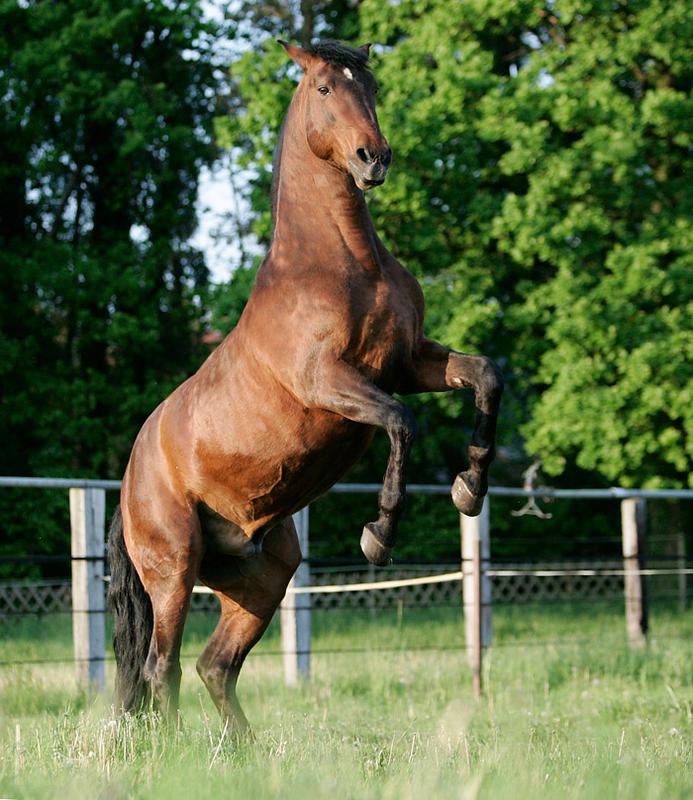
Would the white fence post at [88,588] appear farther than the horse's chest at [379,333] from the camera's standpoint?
Yes

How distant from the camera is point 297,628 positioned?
8734 mm

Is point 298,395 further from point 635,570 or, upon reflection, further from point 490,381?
point 635,570

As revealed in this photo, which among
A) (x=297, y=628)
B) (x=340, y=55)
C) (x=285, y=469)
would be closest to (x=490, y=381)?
(x=285, y=469)

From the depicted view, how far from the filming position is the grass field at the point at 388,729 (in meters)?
3.13

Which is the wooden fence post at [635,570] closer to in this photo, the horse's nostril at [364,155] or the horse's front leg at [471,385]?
the horse's front leg at [471,385]

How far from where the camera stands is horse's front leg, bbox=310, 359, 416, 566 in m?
3.90

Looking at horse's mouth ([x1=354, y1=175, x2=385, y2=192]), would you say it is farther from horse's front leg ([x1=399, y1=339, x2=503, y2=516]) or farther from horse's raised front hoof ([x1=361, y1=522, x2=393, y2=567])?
horse's raised front hoof ([x1=361, y1=522, x2=393, y2=567])

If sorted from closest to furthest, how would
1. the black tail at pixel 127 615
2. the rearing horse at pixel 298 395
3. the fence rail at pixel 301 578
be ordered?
the rearing horse at pixel 298 395
the black tail at pixel 127 615
the fence rail at pixel 301 578

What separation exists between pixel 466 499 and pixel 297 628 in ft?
16.1

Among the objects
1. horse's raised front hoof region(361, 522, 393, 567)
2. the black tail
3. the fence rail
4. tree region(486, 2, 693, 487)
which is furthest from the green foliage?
horse's raised front hoof region(361, 522, 393, 567)

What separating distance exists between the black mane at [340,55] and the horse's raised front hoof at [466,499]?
1713 mm

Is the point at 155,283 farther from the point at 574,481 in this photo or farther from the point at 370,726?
the point at 370,726

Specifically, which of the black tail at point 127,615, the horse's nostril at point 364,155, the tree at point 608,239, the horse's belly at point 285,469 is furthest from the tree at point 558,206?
the horse's nostril at point 364,155

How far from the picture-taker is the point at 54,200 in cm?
1838
